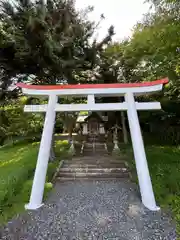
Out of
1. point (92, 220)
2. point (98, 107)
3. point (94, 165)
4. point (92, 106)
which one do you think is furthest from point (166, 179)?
point (92, 106)

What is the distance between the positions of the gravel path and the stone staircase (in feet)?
3.53

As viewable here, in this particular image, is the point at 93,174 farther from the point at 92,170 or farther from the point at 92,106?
the point at 92,106

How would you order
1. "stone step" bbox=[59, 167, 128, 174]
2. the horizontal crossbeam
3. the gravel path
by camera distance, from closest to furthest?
the gravel path, the horizontal crossbeam, "stone step" bbox=[59, 167, 128, 174]

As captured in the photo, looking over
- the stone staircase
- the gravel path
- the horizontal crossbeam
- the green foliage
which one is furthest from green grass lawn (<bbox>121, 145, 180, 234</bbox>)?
the green foliage

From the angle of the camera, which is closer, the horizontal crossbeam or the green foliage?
the horizontal crossbeam

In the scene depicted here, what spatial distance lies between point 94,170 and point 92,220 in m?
2.86

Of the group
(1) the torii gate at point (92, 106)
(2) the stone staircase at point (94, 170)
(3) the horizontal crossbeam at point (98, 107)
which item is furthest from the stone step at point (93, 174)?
(3) the horizontal crossbeam at point (98, 107)

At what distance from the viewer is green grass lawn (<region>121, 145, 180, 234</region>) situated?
4.82 metres

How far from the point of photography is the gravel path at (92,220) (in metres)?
3.79

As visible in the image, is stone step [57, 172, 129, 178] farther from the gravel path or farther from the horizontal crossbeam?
the horizontal crossbeam

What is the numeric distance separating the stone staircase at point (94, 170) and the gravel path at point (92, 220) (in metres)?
1.07

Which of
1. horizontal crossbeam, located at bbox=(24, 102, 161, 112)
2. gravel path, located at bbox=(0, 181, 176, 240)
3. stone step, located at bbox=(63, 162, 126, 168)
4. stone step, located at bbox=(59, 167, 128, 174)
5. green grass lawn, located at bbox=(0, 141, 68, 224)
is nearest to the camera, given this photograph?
gravel path, located at bbox=(0, 181, 176, 240)

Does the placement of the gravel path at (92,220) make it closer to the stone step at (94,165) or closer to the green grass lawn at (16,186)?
the green grass lawn at (16,186)

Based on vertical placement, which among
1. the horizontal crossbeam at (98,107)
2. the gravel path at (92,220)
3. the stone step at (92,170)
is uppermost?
the horizontal crossbeam at (98,107)
